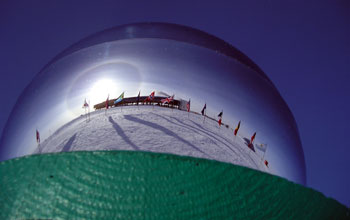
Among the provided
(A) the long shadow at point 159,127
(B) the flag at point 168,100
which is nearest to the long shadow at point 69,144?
(A) the long shadow at point 159,127

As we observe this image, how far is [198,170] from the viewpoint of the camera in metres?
0.80

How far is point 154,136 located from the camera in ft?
4.73

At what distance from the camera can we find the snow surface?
1.34 m

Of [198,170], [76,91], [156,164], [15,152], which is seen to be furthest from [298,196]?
[15,152]

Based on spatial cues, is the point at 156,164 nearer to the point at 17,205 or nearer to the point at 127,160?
the point at 127,160

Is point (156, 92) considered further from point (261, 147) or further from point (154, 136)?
point (261, 147)

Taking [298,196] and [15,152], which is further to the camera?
[15,152]

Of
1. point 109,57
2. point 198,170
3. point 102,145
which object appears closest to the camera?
point 198,170

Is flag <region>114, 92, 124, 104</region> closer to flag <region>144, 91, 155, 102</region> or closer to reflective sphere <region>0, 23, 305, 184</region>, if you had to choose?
reflective sphere <region>0, 23, 305, 184</region>

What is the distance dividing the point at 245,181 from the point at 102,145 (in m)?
0.73

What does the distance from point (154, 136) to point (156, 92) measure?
0.82 ft

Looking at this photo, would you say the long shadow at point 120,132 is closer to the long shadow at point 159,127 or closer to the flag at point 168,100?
the long shadow at point 159,127

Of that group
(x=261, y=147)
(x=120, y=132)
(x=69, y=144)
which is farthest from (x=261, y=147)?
(x=69, y=144)

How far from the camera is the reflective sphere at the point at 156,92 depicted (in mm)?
1536
